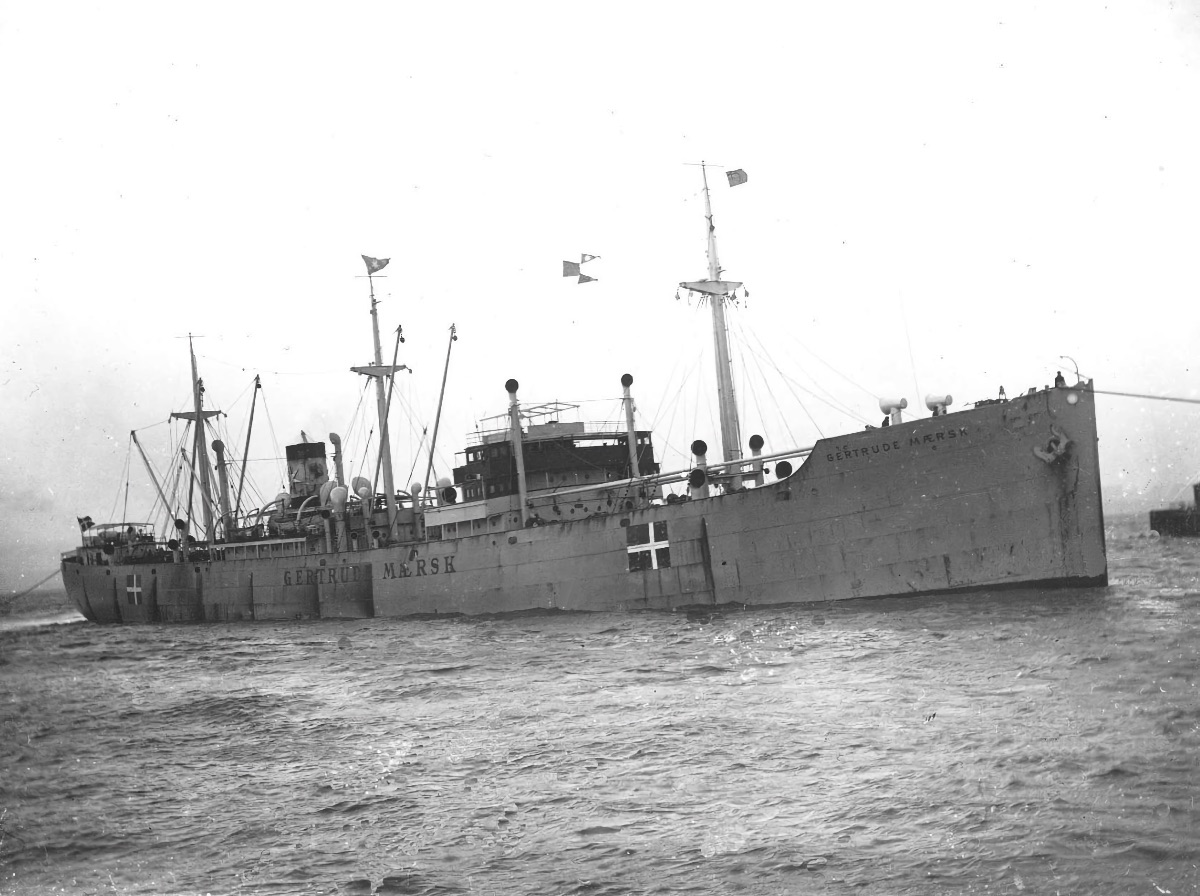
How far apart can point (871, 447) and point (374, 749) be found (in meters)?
13.5

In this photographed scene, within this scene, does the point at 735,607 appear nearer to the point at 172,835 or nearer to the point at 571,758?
the point at 571,758

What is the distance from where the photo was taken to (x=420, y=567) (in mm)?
30859

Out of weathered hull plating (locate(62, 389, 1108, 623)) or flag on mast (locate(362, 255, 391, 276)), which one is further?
flag on mast (locate(362, 255, 391, 276))

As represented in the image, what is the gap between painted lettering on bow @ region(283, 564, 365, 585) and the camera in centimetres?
3409

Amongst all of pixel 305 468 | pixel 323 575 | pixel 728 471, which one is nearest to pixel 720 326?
pixel 728 471

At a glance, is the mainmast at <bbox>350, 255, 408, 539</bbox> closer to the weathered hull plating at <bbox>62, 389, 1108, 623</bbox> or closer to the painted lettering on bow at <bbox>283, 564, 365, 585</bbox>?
the painted lettering on bow at <bbox>283, 564, 365, 585</bbox>

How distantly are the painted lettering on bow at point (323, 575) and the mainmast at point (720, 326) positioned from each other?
48.0ft

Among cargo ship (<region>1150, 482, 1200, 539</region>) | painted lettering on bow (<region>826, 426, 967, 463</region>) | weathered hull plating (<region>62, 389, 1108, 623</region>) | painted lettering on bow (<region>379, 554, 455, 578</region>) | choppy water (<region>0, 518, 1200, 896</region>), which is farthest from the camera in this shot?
cargo ship (<region>1150, 482, 1200, 539</region>)

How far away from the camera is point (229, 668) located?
2155cm

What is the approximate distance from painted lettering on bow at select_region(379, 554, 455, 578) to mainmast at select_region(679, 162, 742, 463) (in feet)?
31.0

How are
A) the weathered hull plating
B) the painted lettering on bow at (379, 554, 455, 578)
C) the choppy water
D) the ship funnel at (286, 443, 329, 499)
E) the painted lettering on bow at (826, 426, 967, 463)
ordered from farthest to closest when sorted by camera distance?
the ship funnel at (286, 443, 329, 499) → the painted lettering on bow at (379, 554, 455, 578) → the painted lettering on bow at (826, 426, 967, 463) → the weathered hull plating → the choppy water

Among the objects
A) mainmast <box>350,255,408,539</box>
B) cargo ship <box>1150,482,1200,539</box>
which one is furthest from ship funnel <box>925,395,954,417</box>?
cargo ship <box>1150,482,1200,539</box>

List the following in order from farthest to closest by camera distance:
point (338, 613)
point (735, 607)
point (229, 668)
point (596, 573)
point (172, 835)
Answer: point (338, 613) < point (596, 573) < point (735, 607) < point (229, 668) < point (172, 835)

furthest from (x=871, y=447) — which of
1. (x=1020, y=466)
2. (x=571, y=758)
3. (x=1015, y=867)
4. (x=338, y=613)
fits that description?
→ (x=338, y=613)
